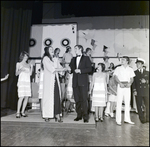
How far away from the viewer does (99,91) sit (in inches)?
162

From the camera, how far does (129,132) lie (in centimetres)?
315

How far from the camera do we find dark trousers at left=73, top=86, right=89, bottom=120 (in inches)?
142

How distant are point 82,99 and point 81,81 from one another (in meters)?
0.36

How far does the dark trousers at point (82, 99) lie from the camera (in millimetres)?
3596

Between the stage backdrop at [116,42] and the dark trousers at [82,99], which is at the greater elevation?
the stage backdrop at [116,42]

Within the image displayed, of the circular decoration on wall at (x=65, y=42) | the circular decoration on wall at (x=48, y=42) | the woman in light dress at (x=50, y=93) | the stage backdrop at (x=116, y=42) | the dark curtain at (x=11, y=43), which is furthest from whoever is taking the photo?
the circular decoration on wall at (x=48, y=42)

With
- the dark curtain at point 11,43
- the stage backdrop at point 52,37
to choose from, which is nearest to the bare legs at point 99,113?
the dark curtain at point 11,43

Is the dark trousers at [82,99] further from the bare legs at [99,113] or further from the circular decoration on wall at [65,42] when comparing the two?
the circular decoration on wall at [65,42]

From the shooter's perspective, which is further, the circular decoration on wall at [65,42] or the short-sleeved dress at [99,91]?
the circular decoration on wall at [65,42]

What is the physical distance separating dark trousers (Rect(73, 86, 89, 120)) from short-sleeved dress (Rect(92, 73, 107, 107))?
47 centimetres

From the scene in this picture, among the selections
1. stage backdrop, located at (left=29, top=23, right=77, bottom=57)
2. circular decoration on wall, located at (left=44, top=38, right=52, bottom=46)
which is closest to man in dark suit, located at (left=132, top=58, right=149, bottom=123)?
stage backdrop, located at (left=29, top=23, right=77, bottom=57)

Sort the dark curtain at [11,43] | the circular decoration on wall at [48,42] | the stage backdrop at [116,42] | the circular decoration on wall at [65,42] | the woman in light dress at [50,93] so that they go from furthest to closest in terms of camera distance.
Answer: the circular decoration on wall at [48,42], the circular decoration on wall at [65,42], the stage backdrop at [116,42], the dark curtain at [11,43], the woman in light dress at [50,93]

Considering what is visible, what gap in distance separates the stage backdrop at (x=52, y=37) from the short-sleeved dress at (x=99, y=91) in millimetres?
3835

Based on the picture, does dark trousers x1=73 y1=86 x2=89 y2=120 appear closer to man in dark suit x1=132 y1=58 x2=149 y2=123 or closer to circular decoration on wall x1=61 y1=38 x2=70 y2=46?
man in dark suit x1=132 y1=58 x2=149 y2=123
